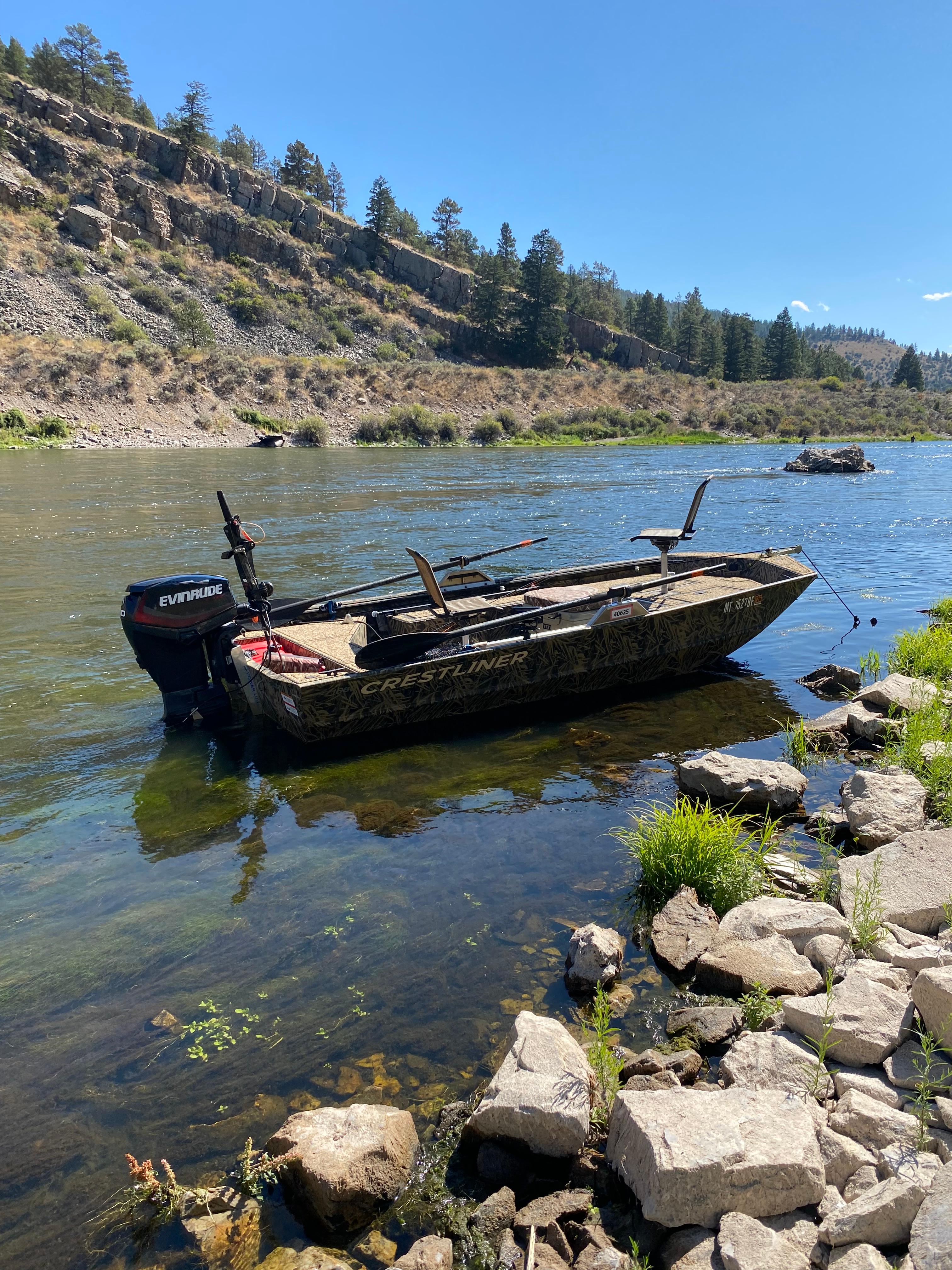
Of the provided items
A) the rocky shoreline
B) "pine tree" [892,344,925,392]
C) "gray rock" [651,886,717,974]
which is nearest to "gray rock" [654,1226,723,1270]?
the rocky shoreline

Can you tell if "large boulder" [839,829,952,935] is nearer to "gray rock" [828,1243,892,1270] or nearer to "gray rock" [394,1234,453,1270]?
"gray rock" [828,1243,892,1270]

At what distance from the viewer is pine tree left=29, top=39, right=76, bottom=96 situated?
96.4m

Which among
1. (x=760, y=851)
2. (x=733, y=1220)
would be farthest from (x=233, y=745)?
(x=733, y=1220)

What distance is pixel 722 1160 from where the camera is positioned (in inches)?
114

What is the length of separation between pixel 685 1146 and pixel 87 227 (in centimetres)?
9301

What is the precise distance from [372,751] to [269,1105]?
4421mm

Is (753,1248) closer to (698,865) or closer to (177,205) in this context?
(698,865)

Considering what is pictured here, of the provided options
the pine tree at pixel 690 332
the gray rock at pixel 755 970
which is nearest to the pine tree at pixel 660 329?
the pine tree at pixel 690 332

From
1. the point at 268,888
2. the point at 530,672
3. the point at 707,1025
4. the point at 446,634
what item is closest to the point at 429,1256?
the point at 707,1025

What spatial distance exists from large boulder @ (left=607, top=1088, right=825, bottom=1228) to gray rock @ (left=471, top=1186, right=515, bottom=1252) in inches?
20.1

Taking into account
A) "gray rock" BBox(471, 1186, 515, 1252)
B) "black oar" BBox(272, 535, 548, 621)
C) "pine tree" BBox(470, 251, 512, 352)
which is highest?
"pine tree" BBox(470, 251, 512, 352)

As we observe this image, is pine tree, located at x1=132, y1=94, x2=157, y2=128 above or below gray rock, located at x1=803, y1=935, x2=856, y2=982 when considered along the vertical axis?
above

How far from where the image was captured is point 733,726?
905 cm

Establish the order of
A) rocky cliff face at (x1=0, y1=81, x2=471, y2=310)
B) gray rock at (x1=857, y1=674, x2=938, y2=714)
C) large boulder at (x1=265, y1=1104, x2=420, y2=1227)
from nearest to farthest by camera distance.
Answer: large boulder at (x1=265, y1=1104, x2=420, y2=1227), gray rock at (x1=857, y1=674, x2=938, y2=714), rocky cliff face at (x1=0, y1=81, x2=471, y2=310)
